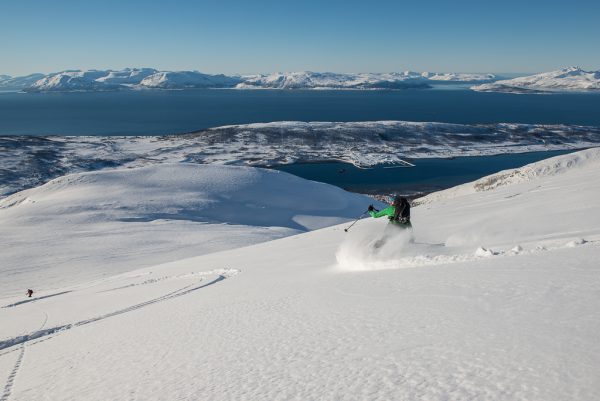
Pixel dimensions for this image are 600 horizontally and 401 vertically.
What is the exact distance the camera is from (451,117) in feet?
616

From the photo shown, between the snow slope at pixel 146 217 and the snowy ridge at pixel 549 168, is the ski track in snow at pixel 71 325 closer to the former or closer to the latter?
the snow slope at pixel 146 217

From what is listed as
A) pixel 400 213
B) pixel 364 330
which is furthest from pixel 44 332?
pixel 400 213

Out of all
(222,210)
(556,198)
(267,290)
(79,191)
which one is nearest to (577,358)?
(267,290)

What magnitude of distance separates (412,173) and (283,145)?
3943cm

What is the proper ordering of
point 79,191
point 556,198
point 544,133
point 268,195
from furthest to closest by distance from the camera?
point 544,133
point 268,195
point 79,191
point 556,198

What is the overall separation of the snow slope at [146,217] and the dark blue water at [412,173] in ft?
79.1

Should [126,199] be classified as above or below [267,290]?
below

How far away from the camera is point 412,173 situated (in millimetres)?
86750

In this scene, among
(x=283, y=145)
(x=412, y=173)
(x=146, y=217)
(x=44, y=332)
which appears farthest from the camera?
(x=283, y=145)

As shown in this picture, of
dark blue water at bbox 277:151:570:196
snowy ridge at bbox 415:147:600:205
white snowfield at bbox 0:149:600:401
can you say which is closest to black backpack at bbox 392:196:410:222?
white snowfield at bbox 0:149:600:401

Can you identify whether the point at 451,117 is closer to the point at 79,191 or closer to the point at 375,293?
the point at 79,191

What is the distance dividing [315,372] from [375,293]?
3.29m

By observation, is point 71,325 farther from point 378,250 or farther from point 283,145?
point 283,145

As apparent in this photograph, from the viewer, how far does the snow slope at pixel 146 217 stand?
25.7 meters
